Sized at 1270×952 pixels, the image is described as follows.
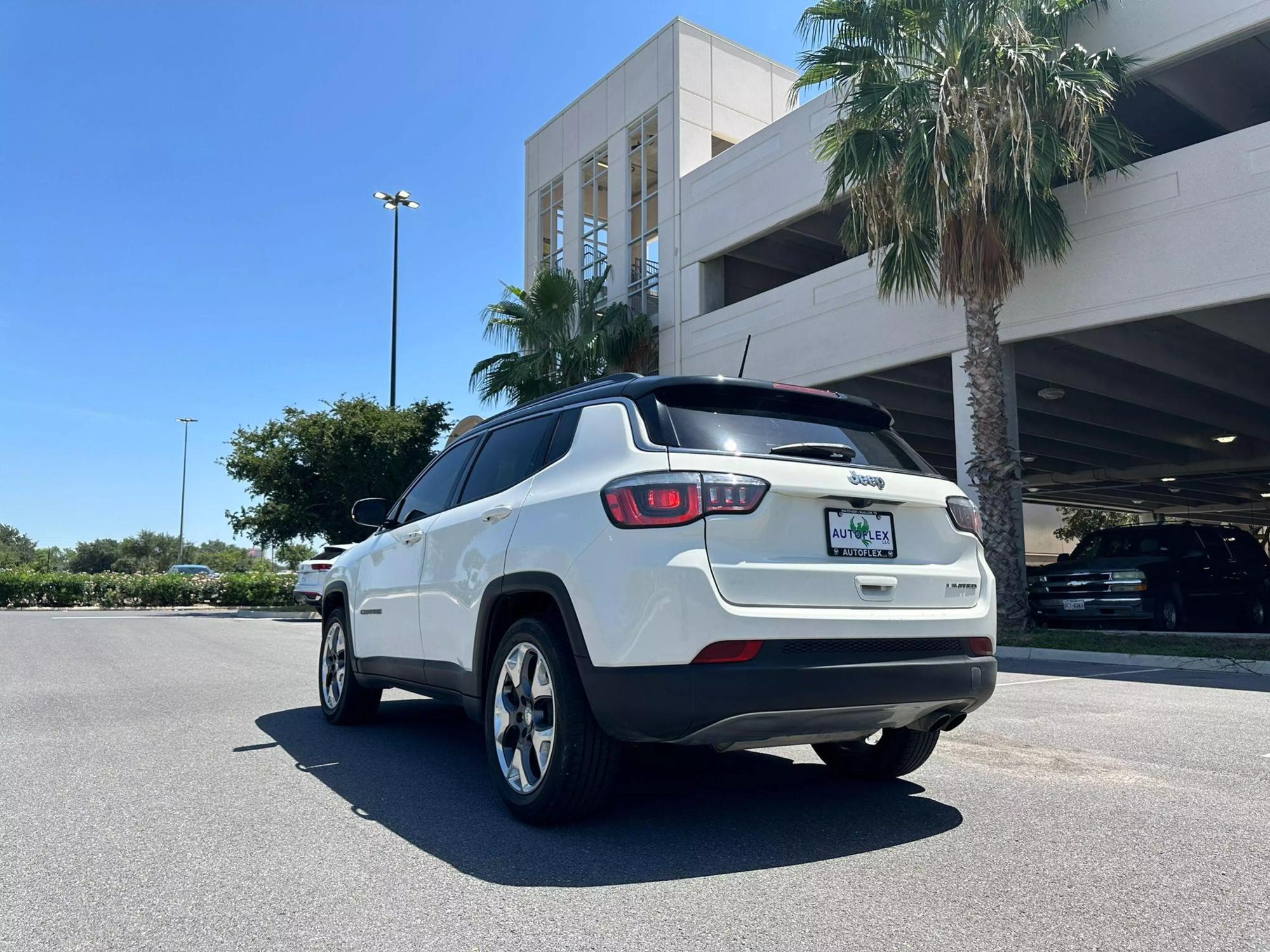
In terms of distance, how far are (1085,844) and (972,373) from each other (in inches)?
457

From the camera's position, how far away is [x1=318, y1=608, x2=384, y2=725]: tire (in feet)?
20.6

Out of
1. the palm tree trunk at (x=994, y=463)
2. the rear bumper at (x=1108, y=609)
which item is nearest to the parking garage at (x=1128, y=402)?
the palm tree trunk at (x=994, y=463)

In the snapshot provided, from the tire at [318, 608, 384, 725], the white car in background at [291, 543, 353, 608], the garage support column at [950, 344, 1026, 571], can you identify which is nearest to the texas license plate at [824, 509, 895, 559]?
the tire at [318, 608, 384, 725]

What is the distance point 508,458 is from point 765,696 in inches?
77.3

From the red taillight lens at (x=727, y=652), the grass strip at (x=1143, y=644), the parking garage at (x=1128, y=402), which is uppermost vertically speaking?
the parking garage at (x=1128, y=402)

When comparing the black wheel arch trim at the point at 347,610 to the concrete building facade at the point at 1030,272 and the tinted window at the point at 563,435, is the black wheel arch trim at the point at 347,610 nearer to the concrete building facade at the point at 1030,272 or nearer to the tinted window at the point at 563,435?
the tinted window at the point at 563,435

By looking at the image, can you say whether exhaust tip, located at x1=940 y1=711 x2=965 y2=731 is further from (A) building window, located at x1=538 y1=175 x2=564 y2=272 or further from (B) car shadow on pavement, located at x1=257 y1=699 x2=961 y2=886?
(A) building window, located at x1=538 y1=175 x2=564 y2=272

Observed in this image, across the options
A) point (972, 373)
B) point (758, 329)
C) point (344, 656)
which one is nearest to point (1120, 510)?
point (758, 329)

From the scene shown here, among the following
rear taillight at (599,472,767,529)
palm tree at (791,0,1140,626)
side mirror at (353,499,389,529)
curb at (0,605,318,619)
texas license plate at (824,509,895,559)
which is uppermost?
palm tree at (791,0,1140,626)

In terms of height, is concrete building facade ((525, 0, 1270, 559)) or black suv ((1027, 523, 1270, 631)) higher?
concrete building facade ((525, 0, 1270, 559))

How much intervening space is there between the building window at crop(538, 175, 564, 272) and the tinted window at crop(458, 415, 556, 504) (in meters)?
24.6

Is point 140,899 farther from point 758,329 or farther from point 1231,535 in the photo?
point 758,329

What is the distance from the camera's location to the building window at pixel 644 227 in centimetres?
2433

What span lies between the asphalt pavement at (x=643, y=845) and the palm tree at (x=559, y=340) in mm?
16541
